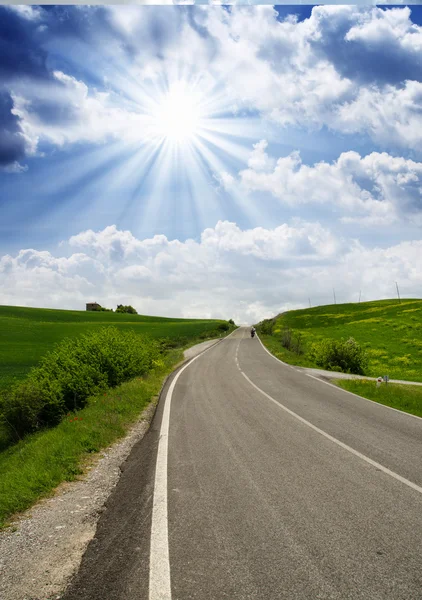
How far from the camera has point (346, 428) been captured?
9.38 meters

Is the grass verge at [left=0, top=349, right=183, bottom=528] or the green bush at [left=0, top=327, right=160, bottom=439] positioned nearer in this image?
the grass verge at [left=0, top=349, right=183, bottom=528]

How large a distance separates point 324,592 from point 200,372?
19.7m

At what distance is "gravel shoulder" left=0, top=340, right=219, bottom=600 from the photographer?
11.4 ft

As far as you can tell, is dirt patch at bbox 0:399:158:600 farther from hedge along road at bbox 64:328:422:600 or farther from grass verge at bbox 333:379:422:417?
grass verge at bbox 333:379:422:417

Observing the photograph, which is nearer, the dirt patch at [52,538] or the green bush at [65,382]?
the dirt patch at [52,538]

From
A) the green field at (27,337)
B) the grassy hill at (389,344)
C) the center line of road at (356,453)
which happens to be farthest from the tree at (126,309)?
the center line of road at (356,453)

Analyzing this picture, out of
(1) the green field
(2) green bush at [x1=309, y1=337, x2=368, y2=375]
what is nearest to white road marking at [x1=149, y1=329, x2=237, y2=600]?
(1) the green field

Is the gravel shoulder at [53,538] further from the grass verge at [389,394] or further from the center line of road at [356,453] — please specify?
the grass verge at [389,394]

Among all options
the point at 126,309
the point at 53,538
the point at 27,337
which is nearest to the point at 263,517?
the point at 53,538

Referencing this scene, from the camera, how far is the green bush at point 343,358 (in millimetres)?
25984

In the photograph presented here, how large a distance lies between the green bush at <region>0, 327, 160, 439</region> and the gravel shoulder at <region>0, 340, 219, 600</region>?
1151 centimetres

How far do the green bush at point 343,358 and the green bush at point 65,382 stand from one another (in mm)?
13244

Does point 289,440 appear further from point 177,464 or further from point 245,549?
point 245,549

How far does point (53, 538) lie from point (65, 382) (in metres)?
14.3
